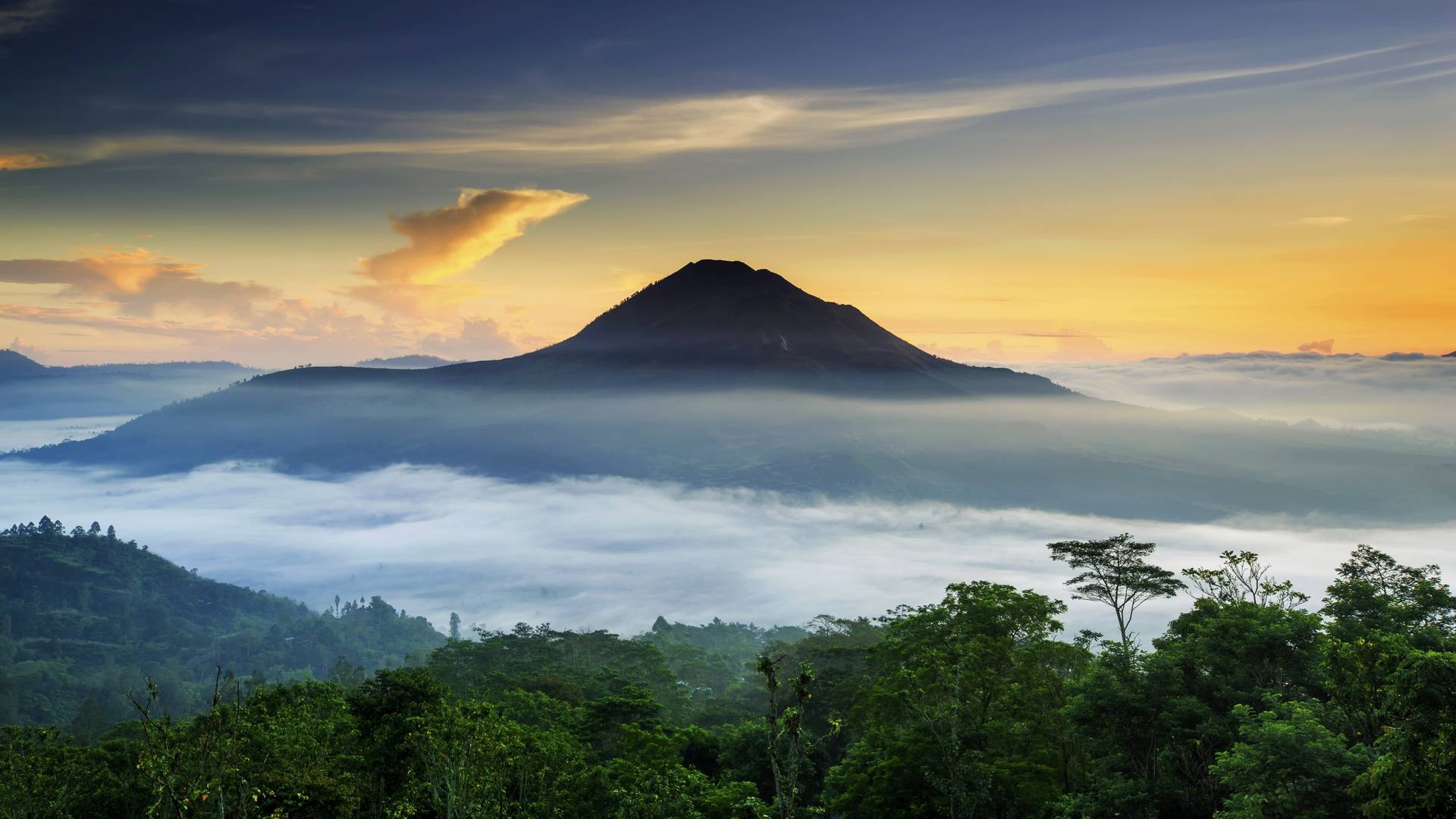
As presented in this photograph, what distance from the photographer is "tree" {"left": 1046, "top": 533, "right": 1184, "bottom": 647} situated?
43.1 metres

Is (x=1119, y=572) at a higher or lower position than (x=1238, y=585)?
higher

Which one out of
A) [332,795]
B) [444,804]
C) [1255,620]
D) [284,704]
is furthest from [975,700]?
[284,704]

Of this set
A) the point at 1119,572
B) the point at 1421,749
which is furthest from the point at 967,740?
the point at 1119,572

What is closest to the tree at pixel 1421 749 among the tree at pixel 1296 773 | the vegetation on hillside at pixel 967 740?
the vegetation on hillside at pixel 967 740

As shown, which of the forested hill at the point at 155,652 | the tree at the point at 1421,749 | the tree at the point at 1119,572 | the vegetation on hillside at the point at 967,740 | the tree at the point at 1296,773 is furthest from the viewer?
the forested hill at the point at 155,652

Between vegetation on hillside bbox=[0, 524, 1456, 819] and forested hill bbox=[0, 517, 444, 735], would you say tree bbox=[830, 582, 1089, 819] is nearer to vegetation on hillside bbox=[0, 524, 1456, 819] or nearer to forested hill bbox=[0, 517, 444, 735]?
vegetation on hillside bbox=[0, 524, 1456, 819]

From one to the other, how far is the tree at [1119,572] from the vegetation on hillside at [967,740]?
2590 mm

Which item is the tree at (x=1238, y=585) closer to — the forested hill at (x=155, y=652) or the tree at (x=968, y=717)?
the tree at (x=968, y=717)

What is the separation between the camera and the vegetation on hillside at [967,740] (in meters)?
17.6

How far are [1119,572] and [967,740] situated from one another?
63.6 feet

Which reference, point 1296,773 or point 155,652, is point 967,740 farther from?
point 155,652

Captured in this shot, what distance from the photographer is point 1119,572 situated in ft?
144

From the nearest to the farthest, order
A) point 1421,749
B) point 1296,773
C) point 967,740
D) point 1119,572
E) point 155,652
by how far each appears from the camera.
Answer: point 1421,749, point 1296,773, point 967,740, point 1119,572, point 155,652

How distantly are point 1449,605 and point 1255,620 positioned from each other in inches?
360
